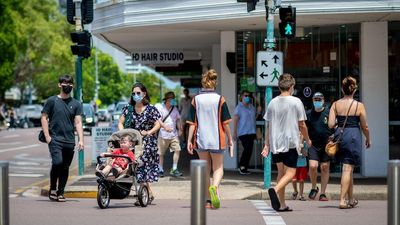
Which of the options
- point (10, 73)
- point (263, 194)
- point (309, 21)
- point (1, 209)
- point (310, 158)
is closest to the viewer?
point (1, 209)

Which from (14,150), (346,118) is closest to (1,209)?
(346,118)

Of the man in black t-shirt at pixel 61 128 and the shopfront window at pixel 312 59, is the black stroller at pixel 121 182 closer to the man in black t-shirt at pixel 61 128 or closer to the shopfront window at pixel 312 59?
the man in black t-shirt at pixel 61 128

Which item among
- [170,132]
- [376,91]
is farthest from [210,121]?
[376,91]

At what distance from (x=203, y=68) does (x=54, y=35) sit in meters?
36.9

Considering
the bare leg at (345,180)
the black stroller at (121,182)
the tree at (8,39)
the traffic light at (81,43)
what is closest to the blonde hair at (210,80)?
the black stroller at (121,182)

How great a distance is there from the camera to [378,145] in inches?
639

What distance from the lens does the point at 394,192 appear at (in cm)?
626

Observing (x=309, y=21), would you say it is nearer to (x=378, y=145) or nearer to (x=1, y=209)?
(x=378, y=145)

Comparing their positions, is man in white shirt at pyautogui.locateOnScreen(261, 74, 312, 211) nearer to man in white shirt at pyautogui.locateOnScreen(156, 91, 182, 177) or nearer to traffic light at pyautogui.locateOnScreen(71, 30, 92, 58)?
man in white shirt at pyautogui.locateOnScreen(156, 91, 182, 177)

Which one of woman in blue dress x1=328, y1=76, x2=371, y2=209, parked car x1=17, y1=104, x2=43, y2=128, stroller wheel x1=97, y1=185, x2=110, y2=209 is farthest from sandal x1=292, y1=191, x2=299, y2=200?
parked car x1=17, y1=104, x2=43, y2=128

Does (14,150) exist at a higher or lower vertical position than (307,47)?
lower

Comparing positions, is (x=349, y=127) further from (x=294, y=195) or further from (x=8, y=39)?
(x=8, y=39)

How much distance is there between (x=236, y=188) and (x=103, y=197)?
11.9 ft

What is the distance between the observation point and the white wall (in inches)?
636
